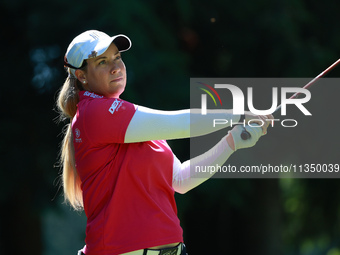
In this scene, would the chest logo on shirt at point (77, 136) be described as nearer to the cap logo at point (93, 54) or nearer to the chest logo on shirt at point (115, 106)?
the chest logo on shirt at point (115, 106)

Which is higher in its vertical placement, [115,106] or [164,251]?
[115,106]

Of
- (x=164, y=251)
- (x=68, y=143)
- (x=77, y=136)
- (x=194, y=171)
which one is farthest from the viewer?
(x=194, y=171)

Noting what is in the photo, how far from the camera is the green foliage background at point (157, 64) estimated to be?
6422mm

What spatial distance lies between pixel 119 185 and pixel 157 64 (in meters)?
3.93

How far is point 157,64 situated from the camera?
21.1 ft

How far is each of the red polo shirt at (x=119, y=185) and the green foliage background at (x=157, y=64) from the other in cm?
357

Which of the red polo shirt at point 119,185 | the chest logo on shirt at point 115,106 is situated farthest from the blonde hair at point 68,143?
the chest logo on shirt at point 115,106

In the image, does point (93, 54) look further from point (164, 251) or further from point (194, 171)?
point (164, 251)

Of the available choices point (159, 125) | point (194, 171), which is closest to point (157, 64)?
point (194, 171)

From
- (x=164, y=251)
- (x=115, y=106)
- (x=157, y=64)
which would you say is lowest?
(x=164, y=251)

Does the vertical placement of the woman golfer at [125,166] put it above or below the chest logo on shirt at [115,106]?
below

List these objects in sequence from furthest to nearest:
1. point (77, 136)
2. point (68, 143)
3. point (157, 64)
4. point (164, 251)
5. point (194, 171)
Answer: point (157, 64) → point (194, 171) → point (68, 143) → point (77, 136) → point (164, 251)

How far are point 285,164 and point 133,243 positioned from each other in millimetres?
5441

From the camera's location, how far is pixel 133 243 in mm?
2557
